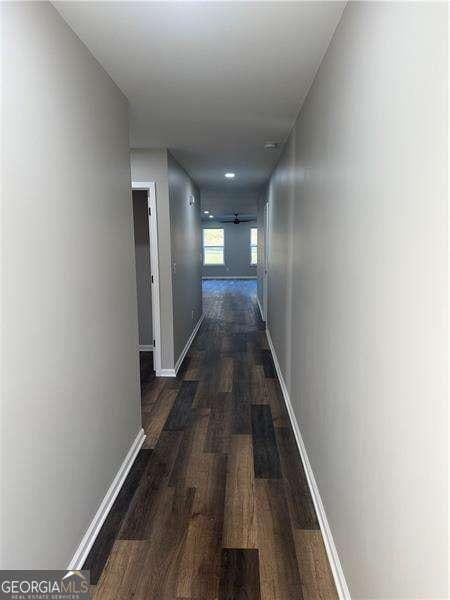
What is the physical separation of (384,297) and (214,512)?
5.29 feet

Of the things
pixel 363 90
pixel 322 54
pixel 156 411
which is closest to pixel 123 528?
pixel 156 411

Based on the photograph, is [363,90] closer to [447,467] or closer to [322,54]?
[322,54]

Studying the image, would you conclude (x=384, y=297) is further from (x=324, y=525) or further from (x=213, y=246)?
(x=213, y=246)

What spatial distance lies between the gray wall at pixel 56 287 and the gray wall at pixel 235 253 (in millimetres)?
12436

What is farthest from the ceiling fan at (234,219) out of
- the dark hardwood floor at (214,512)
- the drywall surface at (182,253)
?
the dark hardwood floor at (214,512)

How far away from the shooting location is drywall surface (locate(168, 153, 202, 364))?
4.43 metres

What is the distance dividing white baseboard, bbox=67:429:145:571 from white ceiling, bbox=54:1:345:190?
2.32 meters

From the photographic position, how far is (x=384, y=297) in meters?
1.16

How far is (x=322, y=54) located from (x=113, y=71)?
1.13 metres

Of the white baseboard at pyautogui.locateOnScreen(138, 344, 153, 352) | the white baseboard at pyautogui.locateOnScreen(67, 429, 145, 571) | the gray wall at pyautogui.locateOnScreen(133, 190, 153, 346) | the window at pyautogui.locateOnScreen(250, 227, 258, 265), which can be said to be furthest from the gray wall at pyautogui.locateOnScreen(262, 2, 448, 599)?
the window at pyautogui.locateOnScreen(250, 227, 258, 265)

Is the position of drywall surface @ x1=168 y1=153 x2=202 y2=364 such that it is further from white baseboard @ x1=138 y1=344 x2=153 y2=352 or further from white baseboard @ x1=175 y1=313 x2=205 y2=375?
white baseboard @ x1=138 y1=344 x2=153 y2=352

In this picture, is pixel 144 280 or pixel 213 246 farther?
pixel 213 246

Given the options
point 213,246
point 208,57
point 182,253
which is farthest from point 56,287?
point 213,246

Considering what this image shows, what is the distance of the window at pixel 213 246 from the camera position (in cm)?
1489
